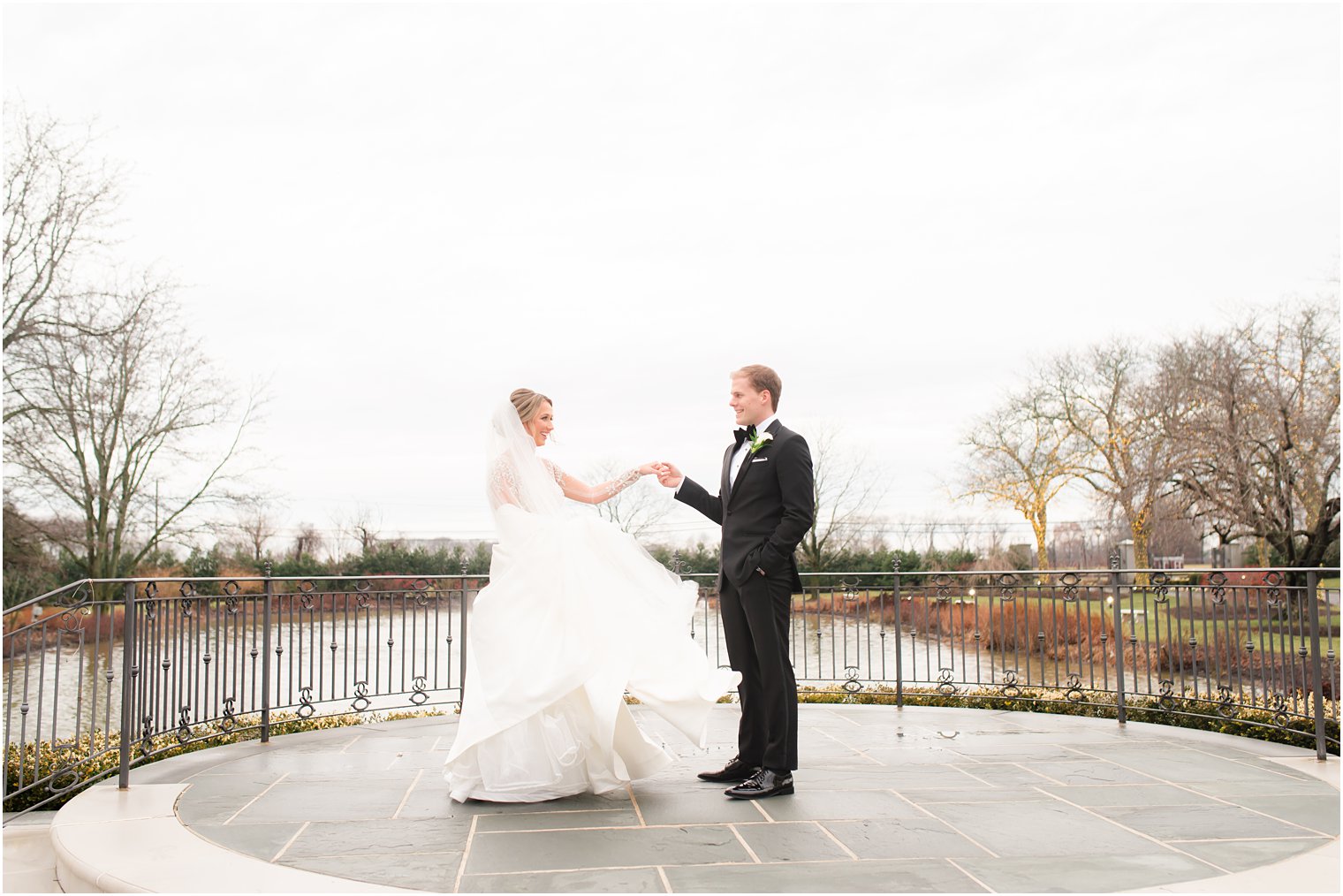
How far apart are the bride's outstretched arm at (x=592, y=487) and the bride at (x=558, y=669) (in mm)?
387

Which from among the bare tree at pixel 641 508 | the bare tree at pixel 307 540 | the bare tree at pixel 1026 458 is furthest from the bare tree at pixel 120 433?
the bare tree at pixel 1026 458

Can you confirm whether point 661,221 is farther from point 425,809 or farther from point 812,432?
point 812,432

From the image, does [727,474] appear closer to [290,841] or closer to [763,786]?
[763,786]

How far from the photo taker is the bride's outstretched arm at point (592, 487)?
18.7 feet

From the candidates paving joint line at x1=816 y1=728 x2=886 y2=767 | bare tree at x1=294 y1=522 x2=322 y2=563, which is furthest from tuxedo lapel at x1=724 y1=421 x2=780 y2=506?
bare tree at x1=294 y1=522 x2=322 y2=563

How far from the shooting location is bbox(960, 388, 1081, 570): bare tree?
35.8 meters

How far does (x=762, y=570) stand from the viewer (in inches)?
201

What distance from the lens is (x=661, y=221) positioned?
660 inches

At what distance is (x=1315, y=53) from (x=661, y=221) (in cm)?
996

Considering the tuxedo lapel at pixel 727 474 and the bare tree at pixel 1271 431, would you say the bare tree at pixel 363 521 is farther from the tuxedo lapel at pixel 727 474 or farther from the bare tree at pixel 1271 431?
the tuxedo lapel at pixel 727 474

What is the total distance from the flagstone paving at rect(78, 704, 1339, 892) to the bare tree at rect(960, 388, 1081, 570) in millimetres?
30570

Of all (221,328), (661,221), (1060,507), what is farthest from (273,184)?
(1060,507)

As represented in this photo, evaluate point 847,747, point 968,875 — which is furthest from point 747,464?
point 847,747

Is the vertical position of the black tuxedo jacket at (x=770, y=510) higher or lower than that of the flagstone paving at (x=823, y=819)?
higher
